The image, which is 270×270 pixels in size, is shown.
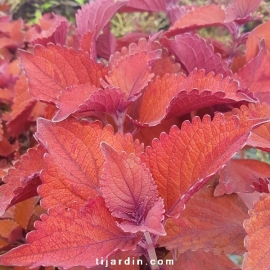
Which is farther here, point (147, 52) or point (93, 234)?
point (147, 52)

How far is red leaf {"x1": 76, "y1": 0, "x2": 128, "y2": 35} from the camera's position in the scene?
0.58m

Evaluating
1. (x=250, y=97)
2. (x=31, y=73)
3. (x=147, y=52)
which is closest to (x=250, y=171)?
(x=250, y=97)

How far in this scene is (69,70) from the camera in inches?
20.6

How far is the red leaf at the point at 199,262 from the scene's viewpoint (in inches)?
18.3

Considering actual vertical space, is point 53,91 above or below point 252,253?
above

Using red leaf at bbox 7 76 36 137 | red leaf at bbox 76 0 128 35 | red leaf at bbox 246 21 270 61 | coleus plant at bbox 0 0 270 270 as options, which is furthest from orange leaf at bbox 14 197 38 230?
red leaf at bbox 246 21 270 61

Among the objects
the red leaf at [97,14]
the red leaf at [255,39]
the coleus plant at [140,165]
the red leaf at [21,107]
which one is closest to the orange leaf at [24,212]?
the coleus plant at [140,165]

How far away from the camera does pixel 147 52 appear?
0.52m

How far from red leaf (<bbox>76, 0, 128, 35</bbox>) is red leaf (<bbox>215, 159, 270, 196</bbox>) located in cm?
26

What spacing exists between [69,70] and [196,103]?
0.17 meters

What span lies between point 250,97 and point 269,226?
0.55 ft

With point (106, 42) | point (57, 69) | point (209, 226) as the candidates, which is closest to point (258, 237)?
point (209, 226)

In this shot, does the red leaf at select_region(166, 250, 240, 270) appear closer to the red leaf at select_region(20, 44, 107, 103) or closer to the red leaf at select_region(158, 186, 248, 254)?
the red leaf at select_region(158, 186, 248, 254)

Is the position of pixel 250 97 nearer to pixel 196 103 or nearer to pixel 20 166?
pixel 196 103
